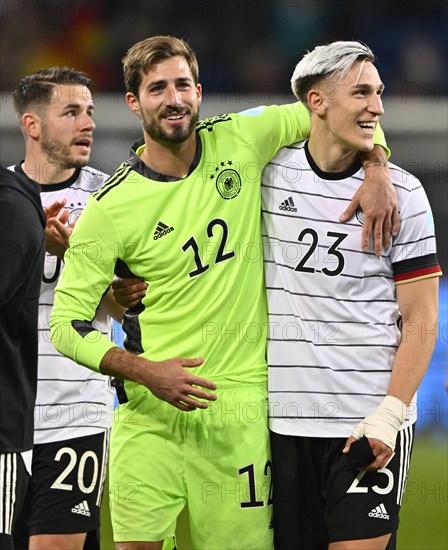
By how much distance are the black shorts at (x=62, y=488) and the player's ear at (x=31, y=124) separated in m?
1.29

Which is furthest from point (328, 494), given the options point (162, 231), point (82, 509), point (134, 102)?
point (134, 102)

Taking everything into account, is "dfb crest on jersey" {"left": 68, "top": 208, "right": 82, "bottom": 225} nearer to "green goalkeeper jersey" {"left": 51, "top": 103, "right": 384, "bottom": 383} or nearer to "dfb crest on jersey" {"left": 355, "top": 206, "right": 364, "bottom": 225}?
"green goalkeeper jersey" {"left": 51, "top": 103, "right": 384, "bottom": 383}

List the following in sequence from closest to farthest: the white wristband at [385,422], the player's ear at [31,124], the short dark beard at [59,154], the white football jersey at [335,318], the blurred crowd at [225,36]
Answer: the white wristband at [385,422], the white football jersey at [335,318], the short dark beard at [59,154], the player's ear at [31,124], the blurred crowd at [225,36]

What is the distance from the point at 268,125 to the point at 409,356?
85cm


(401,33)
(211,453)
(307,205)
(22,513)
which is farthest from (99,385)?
(401,33)

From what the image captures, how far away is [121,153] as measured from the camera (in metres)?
9.42

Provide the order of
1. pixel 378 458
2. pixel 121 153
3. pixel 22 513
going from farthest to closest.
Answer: pixel 121 153 < pixel 22 513 < pixel 378 458

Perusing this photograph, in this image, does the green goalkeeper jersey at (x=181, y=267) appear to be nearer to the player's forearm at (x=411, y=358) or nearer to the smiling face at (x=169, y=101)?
the smiling face at (x=169, y=101)

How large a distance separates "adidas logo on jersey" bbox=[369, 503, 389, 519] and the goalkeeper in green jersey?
326 mm

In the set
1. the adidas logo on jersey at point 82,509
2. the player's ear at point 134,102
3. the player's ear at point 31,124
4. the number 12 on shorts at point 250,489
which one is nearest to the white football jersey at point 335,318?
the number 12 on shorts at point 250,489

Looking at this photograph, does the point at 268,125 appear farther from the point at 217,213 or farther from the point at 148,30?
the point at 148,30

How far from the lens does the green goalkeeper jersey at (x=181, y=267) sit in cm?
298

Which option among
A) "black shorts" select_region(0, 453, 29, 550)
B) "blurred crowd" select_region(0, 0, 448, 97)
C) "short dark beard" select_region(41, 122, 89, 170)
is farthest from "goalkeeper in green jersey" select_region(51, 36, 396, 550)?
"blurred crowd" select_region(0, 0, 448, 97)

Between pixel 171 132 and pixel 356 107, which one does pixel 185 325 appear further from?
pixel 356 107
